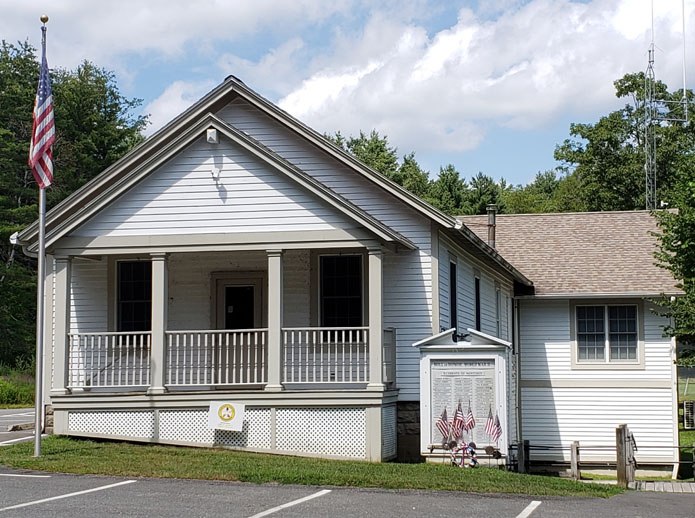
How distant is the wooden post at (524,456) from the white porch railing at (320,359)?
6748 millimetres

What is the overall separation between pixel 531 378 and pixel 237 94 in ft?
39.6

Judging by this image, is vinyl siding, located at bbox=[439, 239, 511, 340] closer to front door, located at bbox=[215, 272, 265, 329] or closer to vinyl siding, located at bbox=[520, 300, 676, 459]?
vinyl siding, located at bbox=[520, 300, 676, 459]

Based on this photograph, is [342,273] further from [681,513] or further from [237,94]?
[681,513]

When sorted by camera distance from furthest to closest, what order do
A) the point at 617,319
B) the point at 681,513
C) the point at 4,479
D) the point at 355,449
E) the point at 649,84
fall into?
the point at 649,84, the point at 617,319, the point at 355,449, the point at 4,479, the point at 681,513

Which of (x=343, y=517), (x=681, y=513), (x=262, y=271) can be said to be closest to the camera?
(x=343, y=517)

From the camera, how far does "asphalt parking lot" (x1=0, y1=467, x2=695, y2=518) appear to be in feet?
37.7

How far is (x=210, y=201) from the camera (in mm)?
18547

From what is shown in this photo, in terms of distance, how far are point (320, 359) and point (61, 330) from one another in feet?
15.6

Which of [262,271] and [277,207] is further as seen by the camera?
[262,271]

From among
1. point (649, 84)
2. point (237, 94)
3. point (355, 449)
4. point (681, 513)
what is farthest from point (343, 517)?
point (649, 84)

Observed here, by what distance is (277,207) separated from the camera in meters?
18.3

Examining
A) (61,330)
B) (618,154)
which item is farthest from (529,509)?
(618,154)

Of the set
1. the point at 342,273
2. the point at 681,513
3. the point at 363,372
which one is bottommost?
the point at 681,513

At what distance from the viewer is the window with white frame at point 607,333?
27.3 meters
